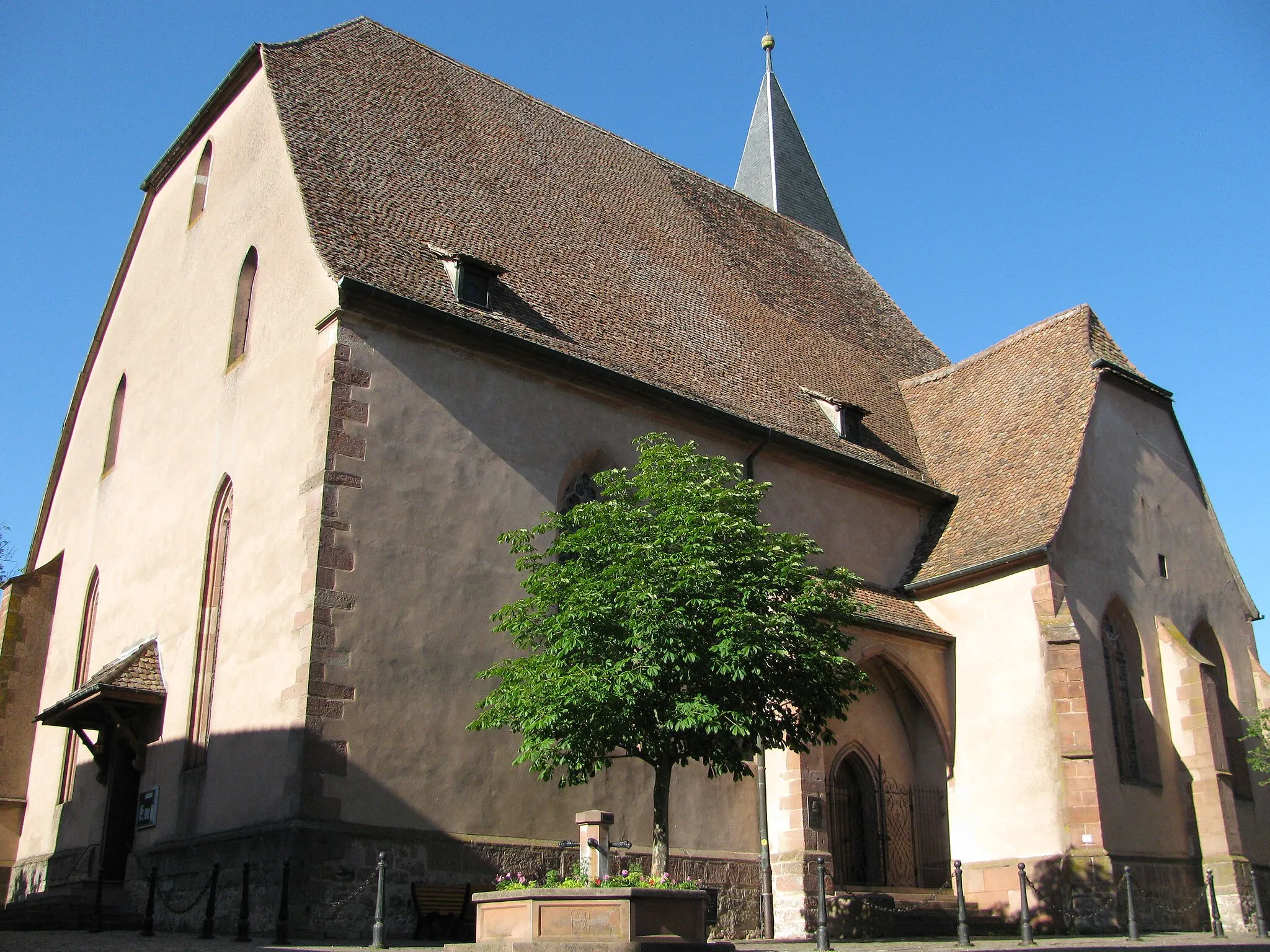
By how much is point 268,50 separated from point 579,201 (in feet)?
18.5

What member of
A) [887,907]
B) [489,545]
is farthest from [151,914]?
[887,907]

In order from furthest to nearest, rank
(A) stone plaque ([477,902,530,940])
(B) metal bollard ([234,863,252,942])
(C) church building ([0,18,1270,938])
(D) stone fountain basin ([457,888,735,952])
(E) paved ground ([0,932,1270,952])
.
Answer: (C) church building ([0,18,1270,938])
(B) metal bollard ([234,863,252,942])
(E) paved ground ([0,932,1270,952])
(A) stone plaque ([477,902,530,940])
(D) stone fountain basin ([457,888,735,952])

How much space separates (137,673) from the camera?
1634cm

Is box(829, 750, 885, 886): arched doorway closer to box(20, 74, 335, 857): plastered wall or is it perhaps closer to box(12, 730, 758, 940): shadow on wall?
box(12, 730, 758, 940): shadow on wall

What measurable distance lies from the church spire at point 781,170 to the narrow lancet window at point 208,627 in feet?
68.3

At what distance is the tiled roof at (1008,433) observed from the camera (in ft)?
63.7

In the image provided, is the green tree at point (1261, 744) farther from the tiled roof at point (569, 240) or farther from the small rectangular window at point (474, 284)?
the small rectangular window at point (474, 284)

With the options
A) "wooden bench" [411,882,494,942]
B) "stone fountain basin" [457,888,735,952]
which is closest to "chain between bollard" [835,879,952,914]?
"wooden bench" [411,882,494,942]

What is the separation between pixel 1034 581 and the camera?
18312 millimetres

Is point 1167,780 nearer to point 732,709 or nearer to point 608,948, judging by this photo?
point 732,709

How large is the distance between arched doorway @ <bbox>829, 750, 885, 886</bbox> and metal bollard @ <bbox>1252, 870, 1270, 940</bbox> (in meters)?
5.18

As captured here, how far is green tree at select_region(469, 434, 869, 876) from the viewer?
489 inches

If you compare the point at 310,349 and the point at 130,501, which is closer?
the point at 310,349

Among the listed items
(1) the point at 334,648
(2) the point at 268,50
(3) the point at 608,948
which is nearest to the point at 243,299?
Result: (2) the point at 268,50
